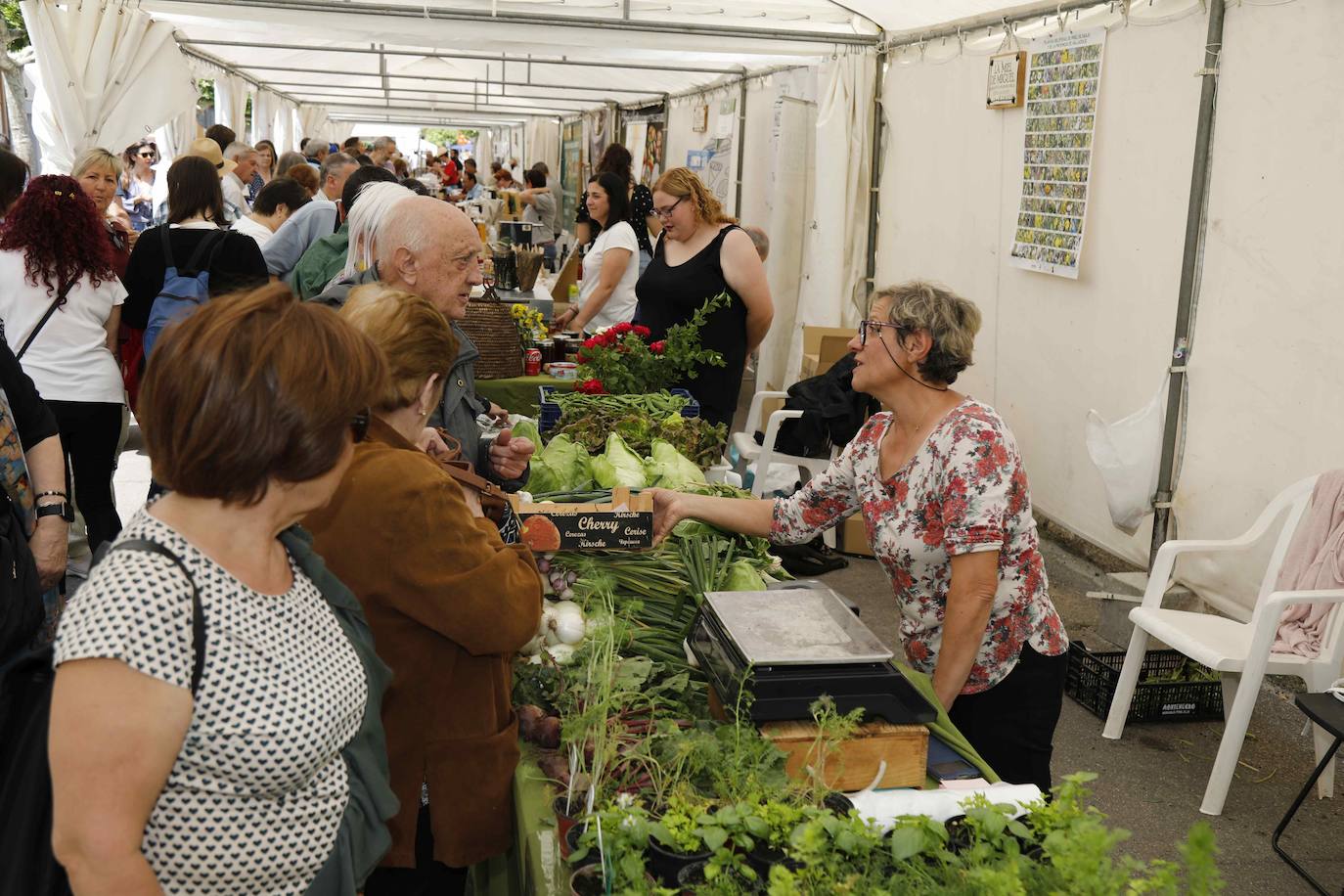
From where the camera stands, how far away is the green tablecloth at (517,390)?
206 inches

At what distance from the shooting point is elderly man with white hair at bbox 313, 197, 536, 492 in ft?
9.68

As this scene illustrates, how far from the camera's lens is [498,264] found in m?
7.44

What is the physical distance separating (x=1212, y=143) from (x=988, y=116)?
1.98m

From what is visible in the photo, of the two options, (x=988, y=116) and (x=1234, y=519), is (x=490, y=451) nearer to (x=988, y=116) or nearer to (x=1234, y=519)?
(x=1234, y=519)

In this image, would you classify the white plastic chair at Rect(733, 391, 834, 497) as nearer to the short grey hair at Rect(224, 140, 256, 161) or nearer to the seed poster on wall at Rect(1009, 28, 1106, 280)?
the seed poster on wall at Rect(1009, 28, 1106, 280)

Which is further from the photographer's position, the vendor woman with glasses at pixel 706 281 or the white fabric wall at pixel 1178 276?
the vendor woman with glasses at pixel 706 281

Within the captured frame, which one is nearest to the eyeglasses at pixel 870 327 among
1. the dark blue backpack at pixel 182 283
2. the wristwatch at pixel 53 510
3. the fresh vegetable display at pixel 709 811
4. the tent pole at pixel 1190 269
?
the fresh vegetable display at pixel 709 811

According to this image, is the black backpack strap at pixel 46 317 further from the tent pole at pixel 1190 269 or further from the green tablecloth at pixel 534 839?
the tent pole at pixel 1190 269

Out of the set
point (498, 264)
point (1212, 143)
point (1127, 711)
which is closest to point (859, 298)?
point (498, 264)

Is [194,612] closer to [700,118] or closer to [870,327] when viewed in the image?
[870,327]

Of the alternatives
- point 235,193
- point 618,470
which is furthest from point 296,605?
point 235,193

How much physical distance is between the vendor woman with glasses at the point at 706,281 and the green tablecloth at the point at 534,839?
2961 mm

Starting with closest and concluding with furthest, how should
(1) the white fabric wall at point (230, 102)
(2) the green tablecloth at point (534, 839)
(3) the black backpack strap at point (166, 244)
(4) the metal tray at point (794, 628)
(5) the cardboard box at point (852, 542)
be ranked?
(2) the green tablecloth at point (534, 839), (4) the metal tray at point (794, 628), (3) the black backpack strap at point (166, 244), (5) the cardboard box at point (852, 542), (1) the white fabric wall at point (230, 102)

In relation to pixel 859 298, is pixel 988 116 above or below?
above
